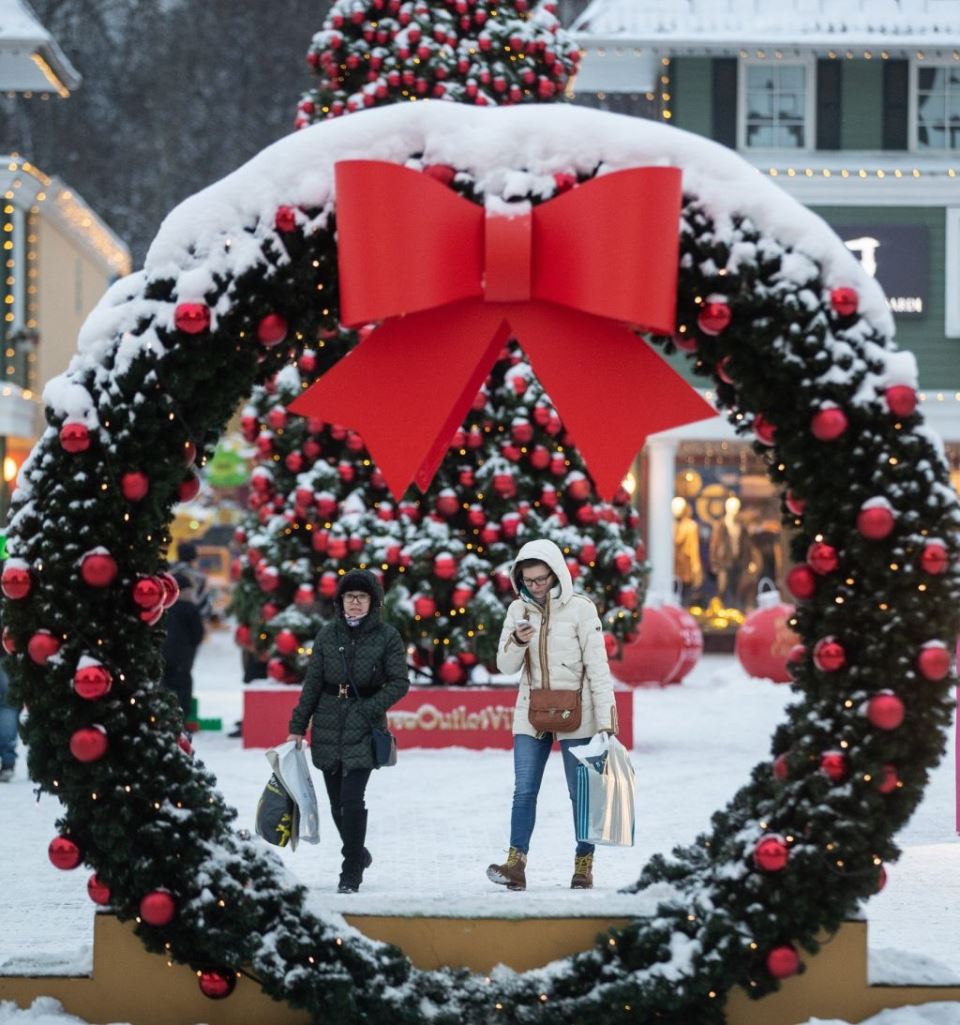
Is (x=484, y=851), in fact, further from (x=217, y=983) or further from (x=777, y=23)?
(x=777, y=23)

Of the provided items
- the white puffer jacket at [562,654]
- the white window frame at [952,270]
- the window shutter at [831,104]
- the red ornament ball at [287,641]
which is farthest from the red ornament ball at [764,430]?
the white window frame at [952,270]

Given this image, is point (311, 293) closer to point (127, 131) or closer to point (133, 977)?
point (133, 977)

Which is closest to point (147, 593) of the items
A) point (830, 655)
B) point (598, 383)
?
point (598, 383)

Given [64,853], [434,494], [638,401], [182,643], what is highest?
[638,401]

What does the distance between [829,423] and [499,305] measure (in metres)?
→ 1.13

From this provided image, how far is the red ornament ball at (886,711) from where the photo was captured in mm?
5379

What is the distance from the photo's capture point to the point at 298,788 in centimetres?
727

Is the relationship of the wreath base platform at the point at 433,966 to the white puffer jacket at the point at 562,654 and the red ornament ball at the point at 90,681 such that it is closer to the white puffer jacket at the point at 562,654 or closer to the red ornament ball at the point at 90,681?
the red ornament ball at the point at 90,681

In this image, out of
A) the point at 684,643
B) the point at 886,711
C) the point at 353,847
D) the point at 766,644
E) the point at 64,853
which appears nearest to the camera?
the point at 886,711

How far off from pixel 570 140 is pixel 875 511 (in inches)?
60.6

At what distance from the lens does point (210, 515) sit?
32125 mm

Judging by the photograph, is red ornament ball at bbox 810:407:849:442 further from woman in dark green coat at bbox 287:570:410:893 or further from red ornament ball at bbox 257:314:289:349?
woman in dark green coat at bbox 287:570:410:893

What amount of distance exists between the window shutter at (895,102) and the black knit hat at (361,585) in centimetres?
1843

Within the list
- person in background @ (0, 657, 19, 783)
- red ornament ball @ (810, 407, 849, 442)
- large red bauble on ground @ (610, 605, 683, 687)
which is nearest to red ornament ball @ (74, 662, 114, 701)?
red ornament ball @ (810, 407, 849, 442)
